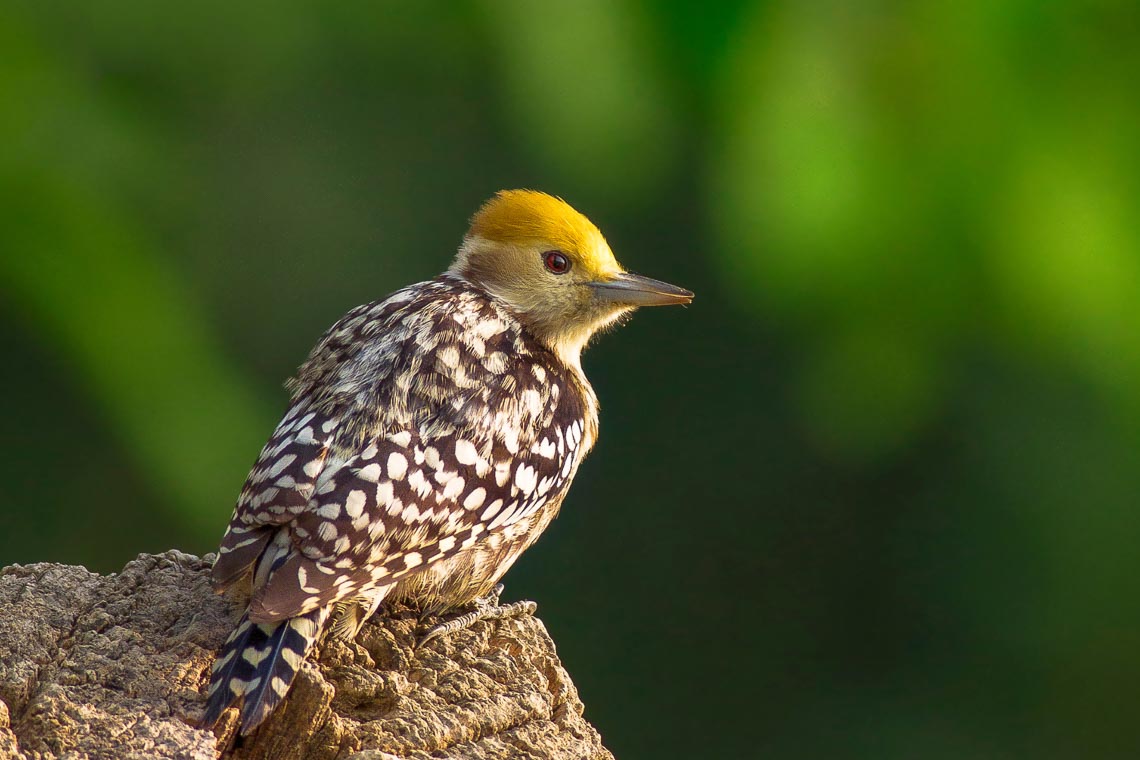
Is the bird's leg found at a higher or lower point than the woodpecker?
lower

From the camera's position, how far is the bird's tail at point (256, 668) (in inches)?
130

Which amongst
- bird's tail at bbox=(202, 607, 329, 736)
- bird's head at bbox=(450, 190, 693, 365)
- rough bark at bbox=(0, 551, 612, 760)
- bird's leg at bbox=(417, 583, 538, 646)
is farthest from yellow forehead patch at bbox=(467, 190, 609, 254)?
bird's tail at bbox=(202, 607, 329, 736)

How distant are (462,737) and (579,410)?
1393 mm

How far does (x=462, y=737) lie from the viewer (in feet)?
11.6

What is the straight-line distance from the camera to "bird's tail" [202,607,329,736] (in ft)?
10.8

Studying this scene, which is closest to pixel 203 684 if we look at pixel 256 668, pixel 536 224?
pixel 256 668

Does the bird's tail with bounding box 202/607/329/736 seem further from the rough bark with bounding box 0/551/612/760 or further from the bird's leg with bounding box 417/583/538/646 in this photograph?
the bird's leg with bounding box 417/583/538/646

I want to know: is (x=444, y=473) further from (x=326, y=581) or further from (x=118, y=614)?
(x=118, y=614)

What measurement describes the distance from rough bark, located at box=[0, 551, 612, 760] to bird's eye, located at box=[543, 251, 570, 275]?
1400 mm

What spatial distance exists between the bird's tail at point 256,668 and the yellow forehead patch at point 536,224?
190 cm

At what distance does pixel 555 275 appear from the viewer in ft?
16.5

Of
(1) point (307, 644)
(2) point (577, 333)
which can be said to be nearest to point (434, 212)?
(2) point (577, 333)

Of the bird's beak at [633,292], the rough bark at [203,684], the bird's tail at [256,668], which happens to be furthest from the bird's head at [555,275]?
the bird's tail at [256,668]

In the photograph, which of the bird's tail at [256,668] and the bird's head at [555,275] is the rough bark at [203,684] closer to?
the bird's tail at [256,668]
